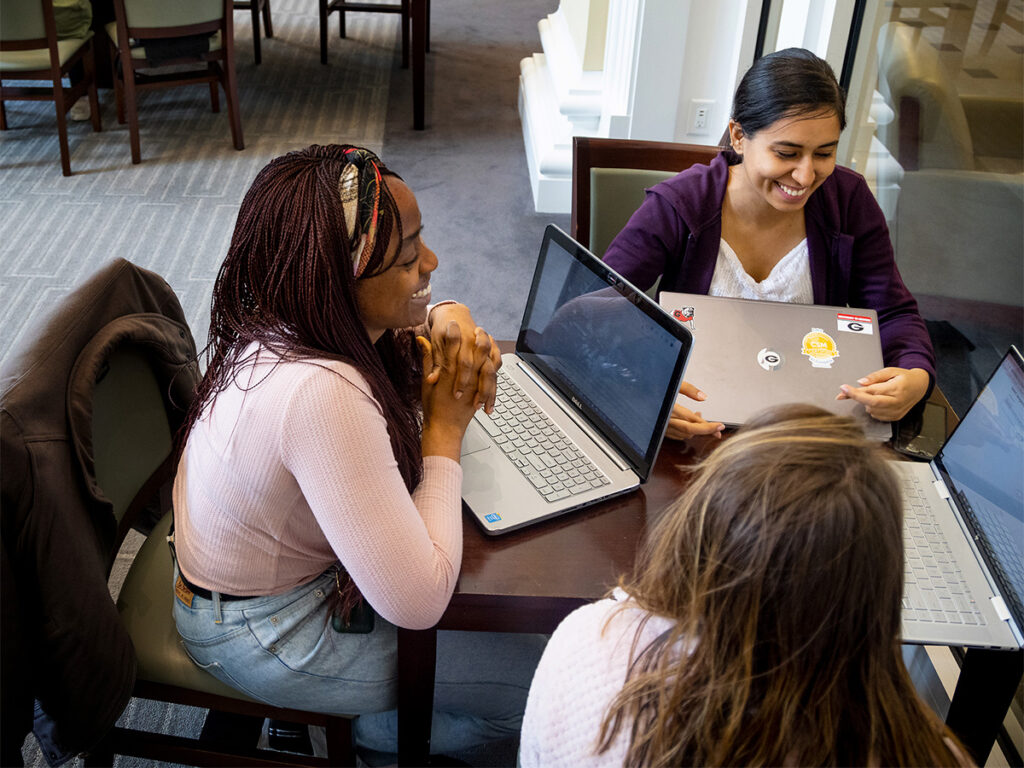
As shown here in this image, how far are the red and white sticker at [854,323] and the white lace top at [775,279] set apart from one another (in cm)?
21

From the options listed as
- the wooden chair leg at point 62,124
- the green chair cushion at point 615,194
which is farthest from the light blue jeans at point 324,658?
the wooden chair leg at point 62,124

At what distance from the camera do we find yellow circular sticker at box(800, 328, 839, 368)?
1386 mm

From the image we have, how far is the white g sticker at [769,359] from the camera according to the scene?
1371mm

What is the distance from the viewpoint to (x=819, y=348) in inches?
55.0

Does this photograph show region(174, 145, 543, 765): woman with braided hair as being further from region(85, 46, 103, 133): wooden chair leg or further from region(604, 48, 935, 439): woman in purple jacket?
region(85, 46, 103, 133): wooden chair leg

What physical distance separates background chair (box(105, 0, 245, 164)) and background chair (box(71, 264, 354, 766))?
261cm

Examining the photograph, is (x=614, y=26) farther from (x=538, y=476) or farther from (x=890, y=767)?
(x=890, y=767)

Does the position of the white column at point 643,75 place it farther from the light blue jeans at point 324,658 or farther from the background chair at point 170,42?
the light blue jeans at point 324,658

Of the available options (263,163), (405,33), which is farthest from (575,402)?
(405,33)

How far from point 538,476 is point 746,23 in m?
2.14

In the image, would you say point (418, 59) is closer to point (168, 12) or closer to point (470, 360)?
point (168, 12)

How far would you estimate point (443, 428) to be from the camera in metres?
1.20

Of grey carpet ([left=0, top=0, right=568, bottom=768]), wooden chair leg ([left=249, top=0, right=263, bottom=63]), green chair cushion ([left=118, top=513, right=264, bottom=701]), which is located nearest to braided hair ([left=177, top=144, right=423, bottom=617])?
green chair cushion ([left=118, top=513, right=264, bottom=701])

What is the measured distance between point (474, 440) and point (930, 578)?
0.61m
